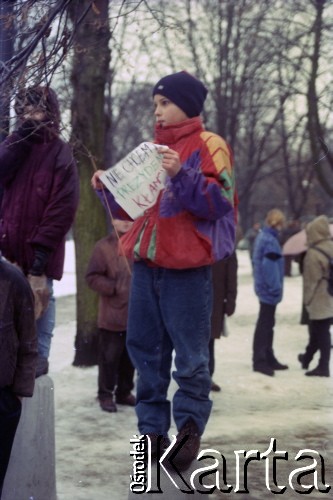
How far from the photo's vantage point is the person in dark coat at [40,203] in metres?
5.01

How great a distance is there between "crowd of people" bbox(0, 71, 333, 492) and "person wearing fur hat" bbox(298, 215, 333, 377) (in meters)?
5.11

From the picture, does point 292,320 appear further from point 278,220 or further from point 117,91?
point 117,91

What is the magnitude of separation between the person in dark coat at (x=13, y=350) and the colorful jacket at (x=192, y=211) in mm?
782

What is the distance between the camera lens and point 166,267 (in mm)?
4480

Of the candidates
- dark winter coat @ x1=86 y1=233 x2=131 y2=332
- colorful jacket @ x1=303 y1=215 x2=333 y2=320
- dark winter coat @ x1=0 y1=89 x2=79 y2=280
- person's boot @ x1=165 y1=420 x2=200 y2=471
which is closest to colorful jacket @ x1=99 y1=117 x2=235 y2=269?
dark winter coat @ x1=0 y1=89 x2=79 y2=280

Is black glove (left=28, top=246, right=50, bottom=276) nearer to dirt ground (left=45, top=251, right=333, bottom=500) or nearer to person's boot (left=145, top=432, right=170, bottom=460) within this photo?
person's boot (left=145, top=432, right=170, bottom=460)

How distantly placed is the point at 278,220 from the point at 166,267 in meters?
5.83

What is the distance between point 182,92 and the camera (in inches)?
180

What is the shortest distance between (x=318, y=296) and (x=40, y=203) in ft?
17.5

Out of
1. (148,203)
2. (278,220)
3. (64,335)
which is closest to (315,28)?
(278,220)

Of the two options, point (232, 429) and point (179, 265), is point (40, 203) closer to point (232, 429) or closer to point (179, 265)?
point (179, 265)

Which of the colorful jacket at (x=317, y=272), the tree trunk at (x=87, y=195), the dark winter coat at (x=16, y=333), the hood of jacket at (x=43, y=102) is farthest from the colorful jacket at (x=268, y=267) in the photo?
the dark winter coat at (x=16, y=333)

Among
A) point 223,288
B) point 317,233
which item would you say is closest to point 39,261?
point 223,288

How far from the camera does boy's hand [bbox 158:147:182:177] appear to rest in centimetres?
428
